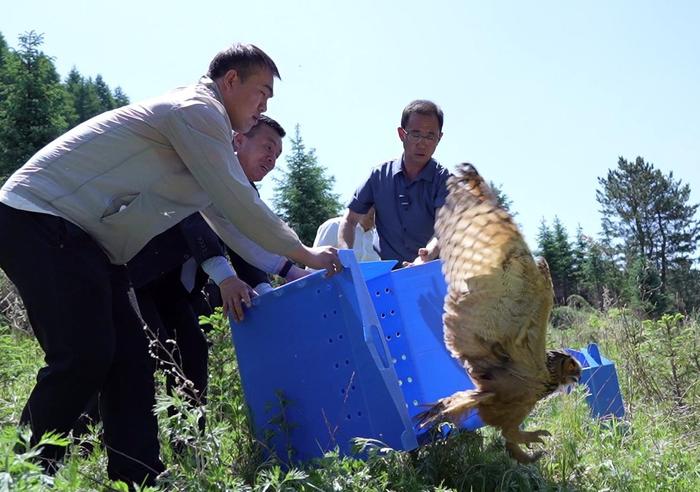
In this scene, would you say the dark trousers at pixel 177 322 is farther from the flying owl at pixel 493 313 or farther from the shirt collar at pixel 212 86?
the flying owl at pixel 493 313

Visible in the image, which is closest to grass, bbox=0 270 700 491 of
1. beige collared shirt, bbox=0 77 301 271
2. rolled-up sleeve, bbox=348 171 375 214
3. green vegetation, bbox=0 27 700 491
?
green vegetation, bbox=0 27 700 491

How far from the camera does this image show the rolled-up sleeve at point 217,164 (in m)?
2.53

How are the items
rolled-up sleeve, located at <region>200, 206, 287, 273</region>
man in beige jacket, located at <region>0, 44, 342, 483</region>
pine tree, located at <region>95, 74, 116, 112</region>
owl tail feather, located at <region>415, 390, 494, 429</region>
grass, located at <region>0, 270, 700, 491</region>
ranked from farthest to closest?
pine tree, located at <region>95, 74, 116, 112</region> → rolled-up sleeve, located at <region>200, 206, 287, 273</region> → owl tail feather, located at <region>415, 390, 494, 429</region> → man in beige jacket, located at <region>0, 44, 342, 483</region> → grass, located at <region>0, 270, 700, 491</region>

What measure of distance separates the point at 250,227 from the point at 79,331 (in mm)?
748

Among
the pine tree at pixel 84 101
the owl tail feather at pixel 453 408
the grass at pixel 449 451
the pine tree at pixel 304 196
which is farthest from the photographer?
the pine tree at pixel 84 101

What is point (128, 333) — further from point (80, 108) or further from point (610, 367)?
point (80, 108)

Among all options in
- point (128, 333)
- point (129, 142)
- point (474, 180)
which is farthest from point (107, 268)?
point (474, 180)

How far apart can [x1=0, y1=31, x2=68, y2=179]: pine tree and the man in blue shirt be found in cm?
1817

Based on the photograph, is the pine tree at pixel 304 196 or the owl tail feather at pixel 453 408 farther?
the pine tree at pixel 304 196

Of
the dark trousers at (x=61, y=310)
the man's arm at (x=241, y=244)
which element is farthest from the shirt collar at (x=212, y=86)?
the dark trousers at (x=61, y=310)

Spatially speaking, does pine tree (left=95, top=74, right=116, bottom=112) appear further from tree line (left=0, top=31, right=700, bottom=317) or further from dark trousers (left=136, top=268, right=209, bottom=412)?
dark trousers (left=136, top=268, right=209, bottom=412)

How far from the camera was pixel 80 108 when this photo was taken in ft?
182

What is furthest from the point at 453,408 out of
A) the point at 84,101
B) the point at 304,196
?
the point at 84,101

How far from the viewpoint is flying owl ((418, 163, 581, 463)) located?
2844 mm
